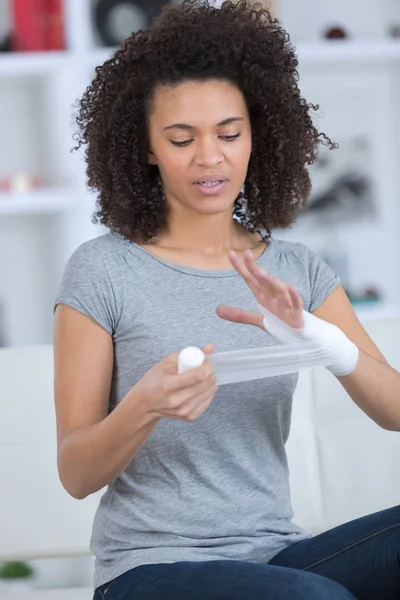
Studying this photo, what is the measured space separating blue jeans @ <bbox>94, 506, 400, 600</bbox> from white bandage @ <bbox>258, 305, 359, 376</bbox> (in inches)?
10.0

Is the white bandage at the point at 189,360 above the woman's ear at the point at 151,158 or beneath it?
beneath

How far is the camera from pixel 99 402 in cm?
142

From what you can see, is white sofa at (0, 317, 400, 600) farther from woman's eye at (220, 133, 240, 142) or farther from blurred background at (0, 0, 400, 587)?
blurred background at (0, 0, 400, 587)

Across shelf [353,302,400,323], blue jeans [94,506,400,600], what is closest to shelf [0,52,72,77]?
shelf [353,302,400,323]

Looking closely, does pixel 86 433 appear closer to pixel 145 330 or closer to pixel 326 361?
pixel 145 330

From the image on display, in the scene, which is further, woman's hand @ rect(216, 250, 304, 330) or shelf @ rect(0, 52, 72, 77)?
shelf @ rect(0, 52, 72, 77)

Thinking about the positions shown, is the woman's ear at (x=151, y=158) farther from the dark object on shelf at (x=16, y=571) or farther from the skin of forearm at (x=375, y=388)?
the dark object on shelf at (x=16, y=571)

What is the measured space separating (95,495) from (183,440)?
0.47m

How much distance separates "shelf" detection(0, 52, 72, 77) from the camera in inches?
120

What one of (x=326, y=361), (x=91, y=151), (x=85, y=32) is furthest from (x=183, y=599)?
(x=85, y=32)

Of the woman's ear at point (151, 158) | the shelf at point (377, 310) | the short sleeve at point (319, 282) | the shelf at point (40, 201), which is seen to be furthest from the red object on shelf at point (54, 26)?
the short sleeve at point (319, 282)

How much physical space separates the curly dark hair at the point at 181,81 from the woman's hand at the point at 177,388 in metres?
0.42

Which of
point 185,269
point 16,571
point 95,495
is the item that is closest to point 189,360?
point 185,269

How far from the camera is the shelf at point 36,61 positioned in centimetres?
Result: 305
